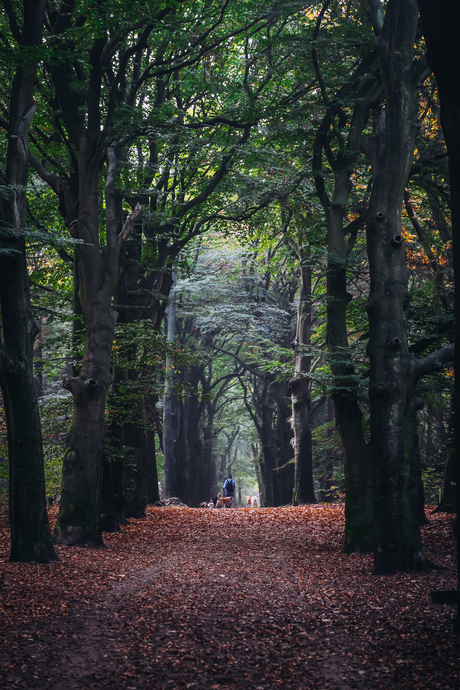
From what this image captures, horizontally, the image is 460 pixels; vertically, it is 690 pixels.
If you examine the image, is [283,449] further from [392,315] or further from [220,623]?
[220,623]

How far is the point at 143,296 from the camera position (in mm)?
17422

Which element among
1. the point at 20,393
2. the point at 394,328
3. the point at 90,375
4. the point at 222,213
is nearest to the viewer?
the point at 20,393

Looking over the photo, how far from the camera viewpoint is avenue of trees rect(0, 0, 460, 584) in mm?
8984

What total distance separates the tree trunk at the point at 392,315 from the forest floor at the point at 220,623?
2.08 feet

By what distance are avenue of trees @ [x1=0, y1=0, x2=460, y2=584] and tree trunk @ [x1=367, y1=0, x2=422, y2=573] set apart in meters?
0.03

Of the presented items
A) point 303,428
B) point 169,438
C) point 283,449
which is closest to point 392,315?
point 303,428

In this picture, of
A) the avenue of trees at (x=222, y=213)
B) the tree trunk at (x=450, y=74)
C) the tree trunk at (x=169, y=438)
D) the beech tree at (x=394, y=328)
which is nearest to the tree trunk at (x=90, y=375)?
the avenue of trees at (x=222, y=213)

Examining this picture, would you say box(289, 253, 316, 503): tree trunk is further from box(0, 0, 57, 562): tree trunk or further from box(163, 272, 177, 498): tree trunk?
box(0, 0, 57, 562): tree trunk

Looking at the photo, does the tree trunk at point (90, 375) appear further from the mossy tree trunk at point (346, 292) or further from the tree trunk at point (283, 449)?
the tree trunk at point (283, 449)

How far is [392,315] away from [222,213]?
1118cm

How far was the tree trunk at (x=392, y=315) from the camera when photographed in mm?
8977

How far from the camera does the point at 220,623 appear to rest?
605 centimetres

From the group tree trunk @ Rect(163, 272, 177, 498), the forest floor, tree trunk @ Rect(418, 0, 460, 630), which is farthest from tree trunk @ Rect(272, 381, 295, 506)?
tree trunk @ Rect(418, 0, 460, 630)

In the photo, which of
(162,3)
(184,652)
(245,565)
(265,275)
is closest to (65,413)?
(245,565)
